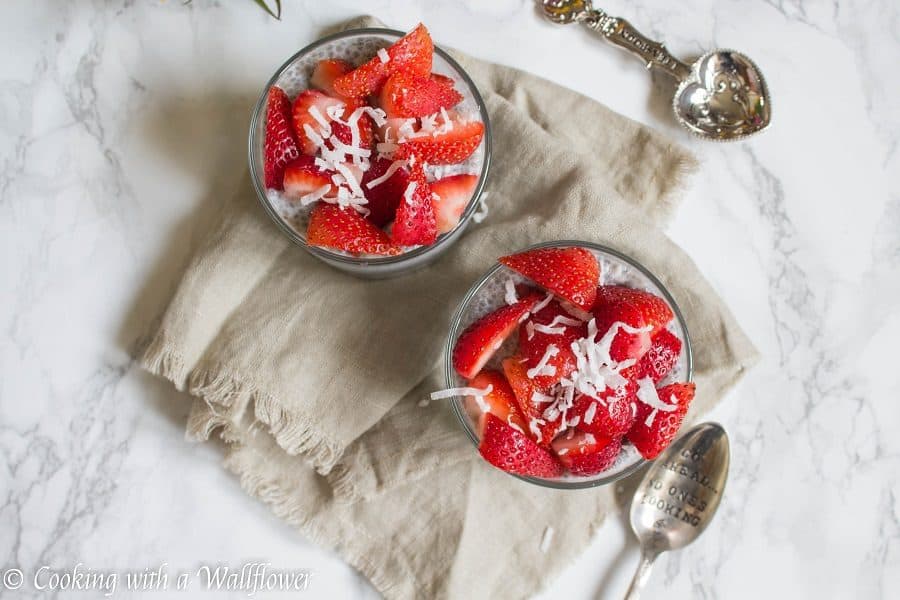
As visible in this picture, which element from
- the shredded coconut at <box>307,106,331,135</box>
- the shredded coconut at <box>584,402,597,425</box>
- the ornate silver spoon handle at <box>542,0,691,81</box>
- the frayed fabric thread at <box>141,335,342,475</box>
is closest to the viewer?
the shredded coconut at <box>584,402,597,425</box>

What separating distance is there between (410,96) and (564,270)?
16.0 inches

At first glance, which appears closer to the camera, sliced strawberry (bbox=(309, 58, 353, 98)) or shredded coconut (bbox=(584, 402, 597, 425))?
shredded coconut (bbox=(584, 402, 597, 425))

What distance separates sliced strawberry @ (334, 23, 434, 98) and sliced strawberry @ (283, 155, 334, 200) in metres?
0.14

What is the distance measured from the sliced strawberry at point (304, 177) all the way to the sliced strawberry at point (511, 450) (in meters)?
0.50

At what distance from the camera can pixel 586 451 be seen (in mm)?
1342

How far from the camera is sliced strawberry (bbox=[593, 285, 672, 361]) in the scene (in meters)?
1.30

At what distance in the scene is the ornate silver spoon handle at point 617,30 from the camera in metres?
1.69

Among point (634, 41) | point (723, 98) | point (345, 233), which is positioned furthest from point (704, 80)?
point (345, 233)

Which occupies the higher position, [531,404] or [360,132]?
[360,132]

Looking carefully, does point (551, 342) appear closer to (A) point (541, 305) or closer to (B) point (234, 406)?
(A) point (541, 305)

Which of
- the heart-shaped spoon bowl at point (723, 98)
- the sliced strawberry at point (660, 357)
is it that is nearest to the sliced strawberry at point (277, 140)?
the sliced strawberry at point (660, 357)

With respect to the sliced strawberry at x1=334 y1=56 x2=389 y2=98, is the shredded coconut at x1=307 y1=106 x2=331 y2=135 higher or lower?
lower

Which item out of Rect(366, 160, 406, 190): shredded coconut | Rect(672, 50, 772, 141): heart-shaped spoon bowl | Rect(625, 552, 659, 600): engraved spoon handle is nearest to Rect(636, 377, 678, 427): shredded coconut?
Rect(625, 552, 659, 600): engraved spoon handle

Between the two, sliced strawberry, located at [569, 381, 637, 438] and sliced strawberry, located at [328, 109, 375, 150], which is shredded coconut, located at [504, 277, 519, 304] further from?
sliced strawberry, located at [328, 109, 375, 150]
